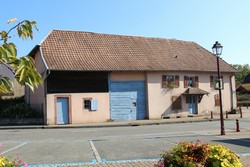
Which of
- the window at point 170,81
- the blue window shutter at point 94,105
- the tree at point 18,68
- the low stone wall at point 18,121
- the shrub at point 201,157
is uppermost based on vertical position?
the window at point 170,81

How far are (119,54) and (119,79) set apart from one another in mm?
3176

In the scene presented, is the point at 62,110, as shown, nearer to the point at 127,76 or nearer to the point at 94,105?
the point at 94,105

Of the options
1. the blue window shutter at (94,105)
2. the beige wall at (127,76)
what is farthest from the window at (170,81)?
the blue window shutter at (94,105)

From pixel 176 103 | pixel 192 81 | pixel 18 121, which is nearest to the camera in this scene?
pixel 18 121

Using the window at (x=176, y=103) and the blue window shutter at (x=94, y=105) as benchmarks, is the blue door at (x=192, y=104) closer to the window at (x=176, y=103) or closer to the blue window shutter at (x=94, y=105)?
the window at (x=176, y=103)

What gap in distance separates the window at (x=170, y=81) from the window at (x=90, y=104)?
7395mm

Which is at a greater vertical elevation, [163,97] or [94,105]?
[163,97]

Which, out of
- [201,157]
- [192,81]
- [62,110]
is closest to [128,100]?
[62,110]

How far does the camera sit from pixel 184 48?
120 feet

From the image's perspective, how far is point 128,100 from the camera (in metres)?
28.7

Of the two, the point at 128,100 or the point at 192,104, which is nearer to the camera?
the point at 128,100

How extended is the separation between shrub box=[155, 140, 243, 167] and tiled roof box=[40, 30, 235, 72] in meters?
21.1

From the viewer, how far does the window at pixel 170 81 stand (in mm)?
30517

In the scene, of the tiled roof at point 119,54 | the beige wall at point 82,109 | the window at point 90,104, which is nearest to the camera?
the beige wall at point 82,109
